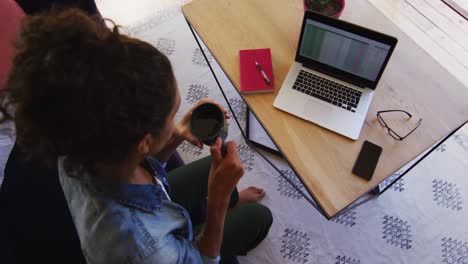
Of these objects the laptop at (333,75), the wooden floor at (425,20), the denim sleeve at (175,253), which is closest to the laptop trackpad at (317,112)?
the laptop at (333,75)

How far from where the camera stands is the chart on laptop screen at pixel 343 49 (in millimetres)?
995

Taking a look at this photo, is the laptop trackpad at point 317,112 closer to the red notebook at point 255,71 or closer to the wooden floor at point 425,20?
the red notebook at point 255,71

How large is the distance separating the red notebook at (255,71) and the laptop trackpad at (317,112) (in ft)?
0.43

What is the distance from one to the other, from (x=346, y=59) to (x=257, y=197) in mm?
736

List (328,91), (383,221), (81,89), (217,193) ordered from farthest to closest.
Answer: (383,221) < (328,91) < (217,193) < (81,89)

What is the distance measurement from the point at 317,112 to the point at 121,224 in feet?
2.20

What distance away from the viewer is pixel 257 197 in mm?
1528

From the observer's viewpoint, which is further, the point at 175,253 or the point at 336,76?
the point at 336,76

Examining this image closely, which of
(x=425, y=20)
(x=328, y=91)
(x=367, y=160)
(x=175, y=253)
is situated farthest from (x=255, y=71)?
(x=425, y=20)

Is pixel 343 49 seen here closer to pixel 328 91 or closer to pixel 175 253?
pixel 328 91

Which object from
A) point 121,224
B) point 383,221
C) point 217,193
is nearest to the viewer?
point 121,224

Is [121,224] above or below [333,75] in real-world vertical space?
below

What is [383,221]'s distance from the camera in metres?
1.49

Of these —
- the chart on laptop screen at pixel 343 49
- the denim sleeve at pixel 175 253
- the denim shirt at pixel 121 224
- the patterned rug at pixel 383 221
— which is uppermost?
the chart on laptop screen at pixel 343 49
